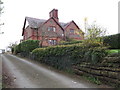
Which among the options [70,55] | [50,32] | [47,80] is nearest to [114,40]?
[70,55]

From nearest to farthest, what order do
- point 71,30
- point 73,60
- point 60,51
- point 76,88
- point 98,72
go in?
point 76,88 < point 98,72 < point 73,60 < point 60,51 < point 71,30

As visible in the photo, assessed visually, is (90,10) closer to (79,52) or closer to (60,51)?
(60,51)

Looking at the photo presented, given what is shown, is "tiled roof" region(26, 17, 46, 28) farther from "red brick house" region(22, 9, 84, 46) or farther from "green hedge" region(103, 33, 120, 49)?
"green hedge" region(103, 33, 120, 49)

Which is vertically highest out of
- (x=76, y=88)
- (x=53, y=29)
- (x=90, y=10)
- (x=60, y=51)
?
(x=90, y=10)

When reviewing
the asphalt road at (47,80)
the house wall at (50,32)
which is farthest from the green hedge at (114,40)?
the house wall at (50,32)

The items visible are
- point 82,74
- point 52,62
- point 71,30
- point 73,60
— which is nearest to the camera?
point 82,74

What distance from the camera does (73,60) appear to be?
26.6 ft

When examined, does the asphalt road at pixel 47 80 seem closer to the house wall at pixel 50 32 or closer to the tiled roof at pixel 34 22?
the house wall at pixel 50 32

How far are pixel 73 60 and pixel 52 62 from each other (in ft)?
10.7

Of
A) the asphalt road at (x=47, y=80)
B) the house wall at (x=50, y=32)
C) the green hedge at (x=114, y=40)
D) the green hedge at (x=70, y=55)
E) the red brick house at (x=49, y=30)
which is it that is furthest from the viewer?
the house wall at (x=50, y=32)

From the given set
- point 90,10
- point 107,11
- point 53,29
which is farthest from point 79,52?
point 53,29

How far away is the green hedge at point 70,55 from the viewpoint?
6.31m

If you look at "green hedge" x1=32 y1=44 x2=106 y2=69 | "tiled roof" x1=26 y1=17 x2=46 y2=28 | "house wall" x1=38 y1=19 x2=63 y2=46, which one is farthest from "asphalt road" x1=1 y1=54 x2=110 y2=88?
"tiled roof" x1=26 y1=17 x2=46 y2=28

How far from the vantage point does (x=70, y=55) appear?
27.7 feet
